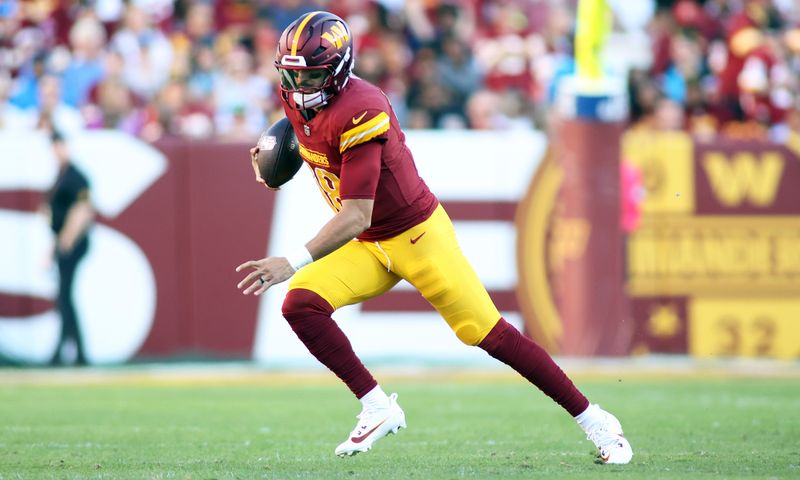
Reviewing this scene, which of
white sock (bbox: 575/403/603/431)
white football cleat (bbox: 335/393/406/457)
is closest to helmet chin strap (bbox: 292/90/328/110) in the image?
white football cleat (bbox: 335/393/406/457)

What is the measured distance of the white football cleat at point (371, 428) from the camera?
5.41m

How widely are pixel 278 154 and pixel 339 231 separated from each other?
0.69 metres

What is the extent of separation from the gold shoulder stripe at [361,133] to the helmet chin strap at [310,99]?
0.63 ft

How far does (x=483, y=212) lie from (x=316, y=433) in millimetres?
4496

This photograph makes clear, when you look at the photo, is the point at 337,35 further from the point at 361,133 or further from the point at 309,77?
the point at 361,133

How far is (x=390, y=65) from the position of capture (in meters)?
12.3

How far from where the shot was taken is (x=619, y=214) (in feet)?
34.7

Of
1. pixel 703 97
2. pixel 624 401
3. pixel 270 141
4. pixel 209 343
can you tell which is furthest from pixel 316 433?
pixel 703 97

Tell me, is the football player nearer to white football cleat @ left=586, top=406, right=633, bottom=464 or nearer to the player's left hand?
white football cleat @ left=586, top=406, right=633, bottom=464

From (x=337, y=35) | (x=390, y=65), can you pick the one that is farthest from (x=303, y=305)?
(x=390, y=65)

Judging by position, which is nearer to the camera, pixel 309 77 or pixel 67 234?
pixel 309 77

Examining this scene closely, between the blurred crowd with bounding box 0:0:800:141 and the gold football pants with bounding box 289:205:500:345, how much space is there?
5.56 m

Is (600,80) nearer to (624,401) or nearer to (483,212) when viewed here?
(483,212)

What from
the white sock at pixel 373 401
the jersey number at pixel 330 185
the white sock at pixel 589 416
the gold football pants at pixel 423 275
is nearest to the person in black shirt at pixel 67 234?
the jersey number at pixel 330 185
